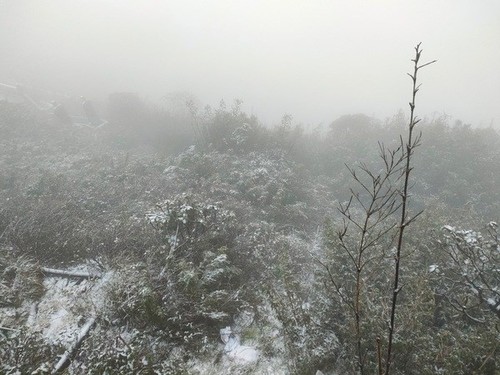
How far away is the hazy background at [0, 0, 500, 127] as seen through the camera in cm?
3083

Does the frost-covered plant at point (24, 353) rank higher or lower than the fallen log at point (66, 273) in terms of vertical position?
lower

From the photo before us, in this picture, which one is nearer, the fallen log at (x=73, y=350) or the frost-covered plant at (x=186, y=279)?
the fallen log at (x=73, y=350)

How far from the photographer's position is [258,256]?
6.83 m

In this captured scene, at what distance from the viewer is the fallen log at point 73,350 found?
14.8 feet

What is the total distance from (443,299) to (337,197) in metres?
7.23

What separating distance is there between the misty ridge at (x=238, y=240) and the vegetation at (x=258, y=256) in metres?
0.04

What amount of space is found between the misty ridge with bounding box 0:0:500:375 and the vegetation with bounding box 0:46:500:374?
0.04 meters

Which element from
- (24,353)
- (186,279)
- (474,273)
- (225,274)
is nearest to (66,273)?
(24,353)

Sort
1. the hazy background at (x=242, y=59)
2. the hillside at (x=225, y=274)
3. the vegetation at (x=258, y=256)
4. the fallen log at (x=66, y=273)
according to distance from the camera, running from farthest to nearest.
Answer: the hazy background at (x=242, y=59)
the fallen log at (x=66, y=273)
the hillside at (x=225, y=274)
the vegetation at (x=258, y=256)

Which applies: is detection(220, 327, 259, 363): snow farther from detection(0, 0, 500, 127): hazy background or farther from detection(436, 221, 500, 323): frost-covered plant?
detection(0, 0, 500, 127): hazy background

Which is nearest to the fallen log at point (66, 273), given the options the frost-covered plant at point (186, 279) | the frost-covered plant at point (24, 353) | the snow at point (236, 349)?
the frost-covered plant at point (186, 279)

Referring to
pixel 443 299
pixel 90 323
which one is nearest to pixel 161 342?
pixel 90 323

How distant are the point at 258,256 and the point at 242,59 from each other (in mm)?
40724

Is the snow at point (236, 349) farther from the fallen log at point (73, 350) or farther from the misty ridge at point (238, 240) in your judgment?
the fallen log at point (73, 350)
